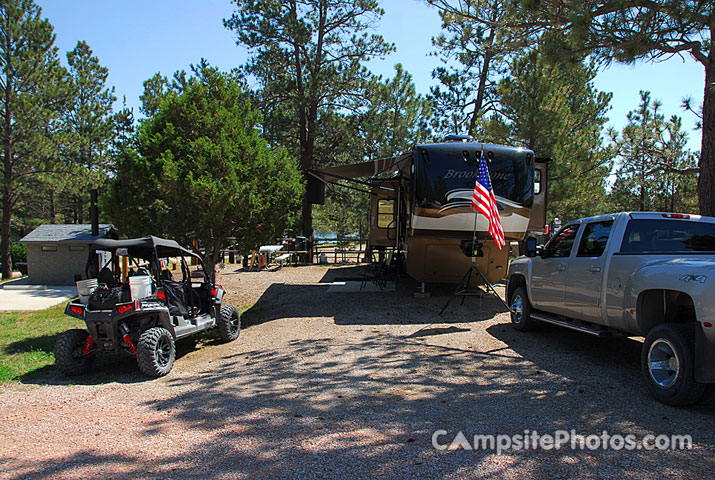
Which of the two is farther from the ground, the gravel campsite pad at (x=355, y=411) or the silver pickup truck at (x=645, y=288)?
the silver pickup truck at (x=645, y=288)

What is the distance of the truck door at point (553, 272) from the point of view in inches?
264

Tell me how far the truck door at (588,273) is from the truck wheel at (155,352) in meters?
5.45

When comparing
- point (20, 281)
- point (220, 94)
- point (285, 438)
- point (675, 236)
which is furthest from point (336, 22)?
point (285, 438)

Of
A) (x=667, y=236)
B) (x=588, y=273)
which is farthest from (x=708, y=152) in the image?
(x=588, y=273)

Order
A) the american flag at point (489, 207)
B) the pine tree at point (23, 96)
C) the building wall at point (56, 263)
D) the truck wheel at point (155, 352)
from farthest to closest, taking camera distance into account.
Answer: the pine tree at point (23, 96) < the building wall at point (56, 263) < the american flag at point (489, 207) < the truck wheel at point (155, 352)

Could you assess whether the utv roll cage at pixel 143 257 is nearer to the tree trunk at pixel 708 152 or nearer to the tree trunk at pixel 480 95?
the tree trunk at pixel 708 152

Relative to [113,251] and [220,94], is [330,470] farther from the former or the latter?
[220,94]

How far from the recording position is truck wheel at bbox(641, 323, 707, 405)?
14.1 feet

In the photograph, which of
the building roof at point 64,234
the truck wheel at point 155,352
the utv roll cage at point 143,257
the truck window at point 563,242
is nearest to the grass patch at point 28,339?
the utv roll cage at point 143,257

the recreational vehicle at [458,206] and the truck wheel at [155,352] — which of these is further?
the recreational vehicle at [458,206]

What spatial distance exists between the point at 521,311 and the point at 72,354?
21.8ft

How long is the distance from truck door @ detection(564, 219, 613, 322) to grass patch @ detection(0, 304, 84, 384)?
7.61 meters

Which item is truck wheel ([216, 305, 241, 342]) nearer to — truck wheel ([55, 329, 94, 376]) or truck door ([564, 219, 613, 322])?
truck wheel ([55, 329, 94, 376])

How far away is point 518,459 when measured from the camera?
3.58 m
